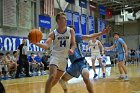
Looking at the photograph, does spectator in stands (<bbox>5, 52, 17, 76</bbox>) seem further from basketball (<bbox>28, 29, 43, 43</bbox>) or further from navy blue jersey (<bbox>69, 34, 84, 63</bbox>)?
basketball (<bbox>28, 29, 43, 43</bbox>)

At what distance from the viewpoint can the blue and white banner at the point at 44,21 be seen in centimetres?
2127

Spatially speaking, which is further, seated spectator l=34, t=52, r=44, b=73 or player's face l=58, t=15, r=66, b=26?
seated spectator l=34, t=52, r=44, b=73

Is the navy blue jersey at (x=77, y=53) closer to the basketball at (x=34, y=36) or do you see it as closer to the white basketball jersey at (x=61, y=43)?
the white basketball jersey at (x=61, y=43)

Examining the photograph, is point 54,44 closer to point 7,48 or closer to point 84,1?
point 7,48

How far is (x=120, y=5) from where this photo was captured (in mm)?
37156

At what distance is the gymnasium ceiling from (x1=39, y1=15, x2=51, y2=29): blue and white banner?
41.7 ft

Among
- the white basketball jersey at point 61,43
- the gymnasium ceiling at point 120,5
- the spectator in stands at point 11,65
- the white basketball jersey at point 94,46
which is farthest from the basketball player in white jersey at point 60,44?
the gymnasium ceiling at point 120,5

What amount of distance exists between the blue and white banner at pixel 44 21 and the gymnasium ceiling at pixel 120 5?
12.7 meters

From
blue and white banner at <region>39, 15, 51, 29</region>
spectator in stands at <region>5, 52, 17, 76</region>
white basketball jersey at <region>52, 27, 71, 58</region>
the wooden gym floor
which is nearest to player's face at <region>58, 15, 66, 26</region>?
white basketball jersey at <region>52, 27, 71, 58</region>

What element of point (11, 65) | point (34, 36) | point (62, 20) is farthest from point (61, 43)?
point (11, 65)

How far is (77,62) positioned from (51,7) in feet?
56.6

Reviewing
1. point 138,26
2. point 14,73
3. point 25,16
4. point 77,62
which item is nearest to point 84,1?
point 25,16

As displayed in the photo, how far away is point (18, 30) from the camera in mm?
20172

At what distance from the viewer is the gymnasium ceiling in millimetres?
34344
